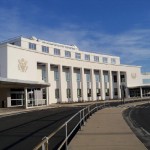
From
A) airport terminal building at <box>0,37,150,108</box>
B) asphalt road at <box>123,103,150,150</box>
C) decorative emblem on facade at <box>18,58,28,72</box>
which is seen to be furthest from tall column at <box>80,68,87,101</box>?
asphalt road at <box>123,103,150,150</box>

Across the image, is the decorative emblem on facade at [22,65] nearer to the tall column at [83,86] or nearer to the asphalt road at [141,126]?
the tall column at [83,86]

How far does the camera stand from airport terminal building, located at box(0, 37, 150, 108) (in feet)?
170

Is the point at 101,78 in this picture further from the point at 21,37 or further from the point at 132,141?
the point at 132,141

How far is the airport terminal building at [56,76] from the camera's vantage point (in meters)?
51.8

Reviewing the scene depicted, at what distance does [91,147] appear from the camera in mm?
11008

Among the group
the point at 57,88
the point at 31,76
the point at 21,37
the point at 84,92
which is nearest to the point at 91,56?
the point at 84,92

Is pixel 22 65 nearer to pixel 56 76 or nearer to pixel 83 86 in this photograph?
pixel 56 76

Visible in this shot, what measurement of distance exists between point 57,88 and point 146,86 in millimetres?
32990

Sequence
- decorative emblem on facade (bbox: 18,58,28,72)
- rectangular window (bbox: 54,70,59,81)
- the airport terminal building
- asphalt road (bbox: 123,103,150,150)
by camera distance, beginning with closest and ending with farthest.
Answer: asphalt road (bbox: 123,103,150,150)
the airport terminal building
decorative emblem on facade (bbox: 18,58,28,72)
rectangular window (bbox: 54,70,59,81)

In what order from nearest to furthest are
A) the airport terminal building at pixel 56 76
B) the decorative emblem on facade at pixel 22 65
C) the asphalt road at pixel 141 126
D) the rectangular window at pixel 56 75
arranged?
the asphalt road at pixel 141 126 → the airport terminal building at pixel 56 76 → the decorative emblem on facade at pixel 22 65 → the rectangular window at pixel 56 75

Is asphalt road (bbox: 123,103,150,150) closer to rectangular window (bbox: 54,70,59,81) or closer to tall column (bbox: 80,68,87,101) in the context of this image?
rectangular window (bbox: 54,70,59,81)

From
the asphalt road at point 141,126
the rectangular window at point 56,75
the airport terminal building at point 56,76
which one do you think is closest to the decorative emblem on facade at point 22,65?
the airport terminal building at point 56,76

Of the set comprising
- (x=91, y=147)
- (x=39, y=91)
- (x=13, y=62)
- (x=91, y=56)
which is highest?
(x=91, y=56)

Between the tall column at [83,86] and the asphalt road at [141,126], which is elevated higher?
the tall column at [83,86]
